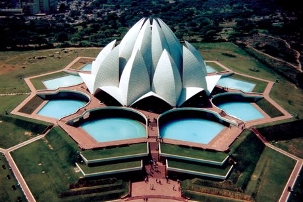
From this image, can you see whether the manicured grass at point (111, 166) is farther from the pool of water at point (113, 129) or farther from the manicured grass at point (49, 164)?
the pool of water at point (113, 129)

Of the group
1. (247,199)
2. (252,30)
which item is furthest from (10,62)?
(252,30)

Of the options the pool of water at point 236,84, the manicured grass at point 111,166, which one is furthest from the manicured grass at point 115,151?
the pool of water at point 236,84

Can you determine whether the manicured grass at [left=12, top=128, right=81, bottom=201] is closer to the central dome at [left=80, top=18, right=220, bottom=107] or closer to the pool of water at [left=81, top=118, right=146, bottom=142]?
the pool of water at [left=81, top=118, right=146, bottom=142]

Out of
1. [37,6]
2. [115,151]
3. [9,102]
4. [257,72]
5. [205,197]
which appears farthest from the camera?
[37,6]

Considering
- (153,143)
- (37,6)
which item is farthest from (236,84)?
(37,6)

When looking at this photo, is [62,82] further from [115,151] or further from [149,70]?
[115,151]
